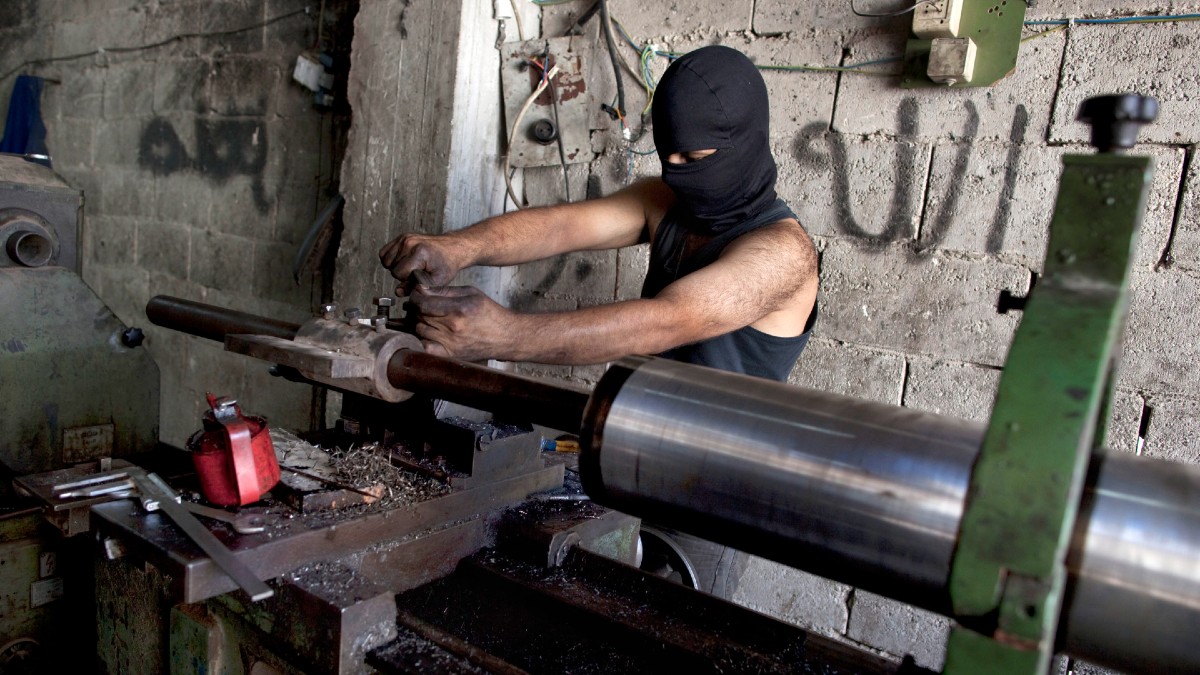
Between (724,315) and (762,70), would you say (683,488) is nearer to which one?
(724,315)

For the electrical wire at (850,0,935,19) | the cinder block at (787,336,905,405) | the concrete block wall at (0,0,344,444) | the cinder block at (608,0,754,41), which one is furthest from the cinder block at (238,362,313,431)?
the electrical wire at (850,0,935,19)

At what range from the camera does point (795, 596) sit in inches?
83.4

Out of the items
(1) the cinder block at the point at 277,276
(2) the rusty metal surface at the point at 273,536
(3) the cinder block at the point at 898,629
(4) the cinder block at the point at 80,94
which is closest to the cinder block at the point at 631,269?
(3) the cinder block at the point at 898,629

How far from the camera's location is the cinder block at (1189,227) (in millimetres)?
1627

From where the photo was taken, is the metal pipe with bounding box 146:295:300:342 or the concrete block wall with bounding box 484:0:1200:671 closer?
the metal pipe with bounding box 146:295:300:342

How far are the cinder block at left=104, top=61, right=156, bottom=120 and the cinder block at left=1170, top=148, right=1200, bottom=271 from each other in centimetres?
410

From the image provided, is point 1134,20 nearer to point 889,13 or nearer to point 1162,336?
point 889,13

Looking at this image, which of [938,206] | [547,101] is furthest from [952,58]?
[547,101]

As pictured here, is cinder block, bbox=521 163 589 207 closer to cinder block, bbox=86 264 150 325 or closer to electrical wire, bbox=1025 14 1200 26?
electrical wire, bbox=1025 14 1200 26

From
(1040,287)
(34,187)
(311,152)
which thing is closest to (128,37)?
(311,152)

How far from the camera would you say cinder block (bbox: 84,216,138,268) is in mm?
3908

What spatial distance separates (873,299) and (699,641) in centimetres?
128

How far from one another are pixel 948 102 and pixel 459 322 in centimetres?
135

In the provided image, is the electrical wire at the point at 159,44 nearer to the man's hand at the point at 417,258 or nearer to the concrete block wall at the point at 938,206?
the concrete block wall at the point at 938,206
